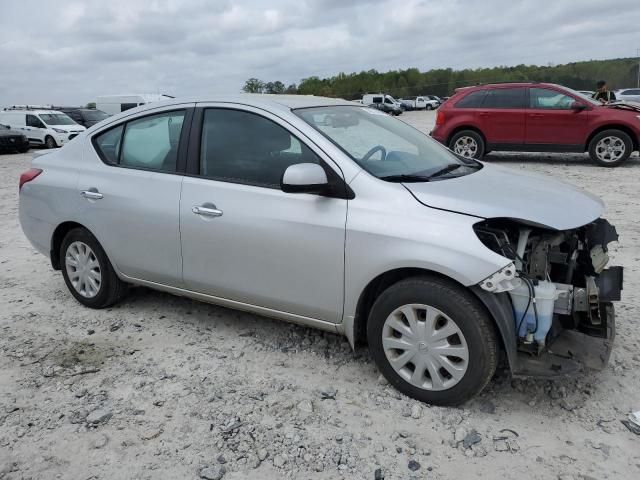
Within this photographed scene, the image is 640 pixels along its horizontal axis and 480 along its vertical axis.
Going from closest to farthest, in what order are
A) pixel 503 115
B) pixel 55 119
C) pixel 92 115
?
pixel 503 115 < pixel 55 119 < pixel 92 115

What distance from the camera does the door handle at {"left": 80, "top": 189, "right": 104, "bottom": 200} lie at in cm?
414

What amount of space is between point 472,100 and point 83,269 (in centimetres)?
971

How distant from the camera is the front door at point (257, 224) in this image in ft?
10.5

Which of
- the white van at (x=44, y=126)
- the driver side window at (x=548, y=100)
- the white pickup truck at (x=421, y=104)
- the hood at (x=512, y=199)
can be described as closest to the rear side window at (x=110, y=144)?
the hood at (x=512, y=199)

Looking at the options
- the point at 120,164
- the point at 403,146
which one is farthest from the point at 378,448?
the point at 120,164

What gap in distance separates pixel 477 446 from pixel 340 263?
3.84ft

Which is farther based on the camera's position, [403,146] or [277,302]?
[403,146]

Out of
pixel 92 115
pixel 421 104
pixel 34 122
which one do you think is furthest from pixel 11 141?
pixel 421 104

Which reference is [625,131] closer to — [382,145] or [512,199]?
[382,145]

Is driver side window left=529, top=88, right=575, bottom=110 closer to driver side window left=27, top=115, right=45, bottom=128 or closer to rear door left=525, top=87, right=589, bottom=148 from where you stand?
rear door left=525, top=87, right=589, bottom=148

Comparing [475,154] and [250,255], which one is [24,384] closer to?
[250,255]

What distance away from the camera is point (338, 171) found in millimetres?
3164

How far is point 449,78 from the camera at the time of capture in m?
85.9

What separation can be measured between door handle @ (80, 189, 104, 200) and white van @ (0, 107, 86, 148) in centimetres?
1882
